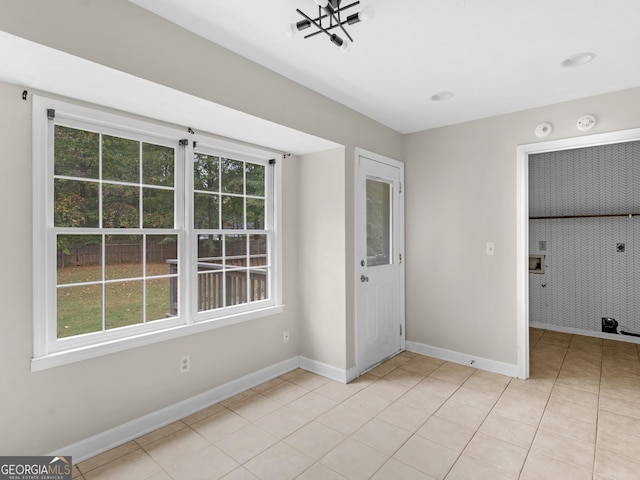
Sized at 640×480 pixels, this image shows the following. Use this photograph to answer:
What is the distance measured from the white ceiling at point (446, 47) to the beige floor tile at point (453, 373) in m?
2.58

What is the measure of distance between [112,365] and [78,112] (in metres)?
1.61

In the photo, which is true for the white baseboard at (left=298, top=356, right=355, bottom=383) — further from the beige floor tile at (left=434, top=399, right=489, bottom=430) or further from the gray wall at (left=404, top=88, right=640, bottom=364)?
the gray wall at (left=404, top=88, right=640, bottom=364)

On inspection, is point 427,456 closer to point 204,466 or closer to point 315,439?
point 315,439

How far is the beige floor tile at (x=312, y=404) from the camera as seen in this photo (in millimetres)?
2707

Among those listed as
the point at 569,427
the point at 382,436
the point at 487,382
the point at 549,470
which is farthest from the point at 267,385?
the point at 569,427

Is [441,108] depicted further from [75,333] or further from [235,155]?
[75,333]

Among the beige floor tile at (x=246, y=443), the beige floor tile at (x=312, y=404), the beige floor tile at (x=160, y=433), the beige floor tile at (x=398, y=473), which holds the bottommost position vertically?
the beige floor tile at (x=398, y=473)

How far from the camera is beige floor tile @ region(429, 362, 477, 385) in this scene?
3314 mm

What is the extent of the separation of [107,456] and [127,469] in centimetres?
22

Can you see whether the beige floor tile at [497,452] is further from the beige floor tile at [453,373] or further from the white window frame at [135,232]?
the white window frame at [135,232]

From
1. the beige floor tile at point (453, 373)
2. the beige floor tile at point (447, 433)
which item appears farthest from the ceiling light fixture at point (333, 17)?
the beige floor tile at point (453, 373)

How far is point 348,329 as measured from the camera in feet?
10.8

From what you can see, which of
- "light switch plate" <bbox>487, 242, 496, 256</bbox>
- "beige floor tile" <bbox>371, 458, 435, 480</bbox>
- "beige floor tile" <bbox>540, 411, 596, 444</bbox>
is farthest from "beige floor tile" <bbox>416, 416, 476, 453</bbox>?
"light switch plate" <bbox>487, 242, 496, 256</bbox>

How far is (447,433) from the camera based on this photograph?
7.96ft
